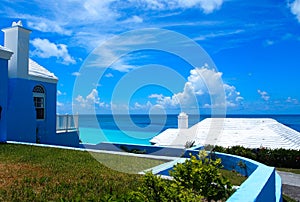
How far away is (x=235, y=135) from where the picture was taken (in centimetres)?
1639

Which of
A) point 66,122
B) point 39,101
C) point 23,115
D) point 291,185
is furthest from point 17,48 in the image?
point 291,185

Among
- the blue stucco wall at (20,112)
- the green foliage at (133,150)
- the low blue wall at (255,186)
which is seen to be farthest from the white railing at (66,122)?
the low blue wall at (255,186)

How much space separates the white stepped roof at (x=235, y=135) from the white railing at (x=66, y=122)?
5.29m

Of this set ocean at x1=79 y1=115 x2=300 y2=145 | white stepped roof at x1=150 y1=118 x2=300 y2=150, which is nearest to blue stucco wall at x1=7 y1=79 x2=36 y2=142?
ocean at x1=79 y1=115 x2=300 y2=145

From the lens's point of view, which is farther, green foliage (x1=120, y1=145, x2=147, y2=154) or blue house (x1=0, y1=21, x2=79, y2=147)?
blue house (x1=0, y1=21, x2=79, y2=147)

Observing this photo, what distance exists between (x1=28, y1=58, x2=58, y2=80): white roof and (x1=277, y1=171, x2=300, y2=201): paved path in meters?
13.5

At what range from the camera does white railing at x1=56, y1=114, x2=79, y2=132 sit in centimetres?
1780

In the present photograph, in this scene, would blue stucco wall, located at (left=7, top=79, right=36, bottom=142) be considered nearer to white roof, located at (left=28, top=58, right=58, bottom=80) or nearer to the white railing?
white roof, located at (left=28, top=58, right=58, bottom=80)

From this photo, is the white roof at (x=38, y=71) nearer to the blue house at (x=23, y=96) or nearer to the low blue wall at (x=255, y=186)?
the blue house at (x=23, y=96)

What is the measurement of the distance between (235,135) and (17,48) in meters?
13.1

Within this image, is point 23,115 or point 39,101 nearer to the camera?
point 23,115

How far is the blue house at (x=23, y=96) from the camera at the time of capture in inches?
558

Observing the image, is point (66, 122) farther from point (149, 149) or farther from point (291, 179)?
point (291, 179)

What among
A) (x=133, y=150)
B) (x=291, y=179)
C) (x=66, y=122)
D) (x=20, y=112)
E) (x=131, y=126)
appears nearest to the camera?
(x=291, y=179)
